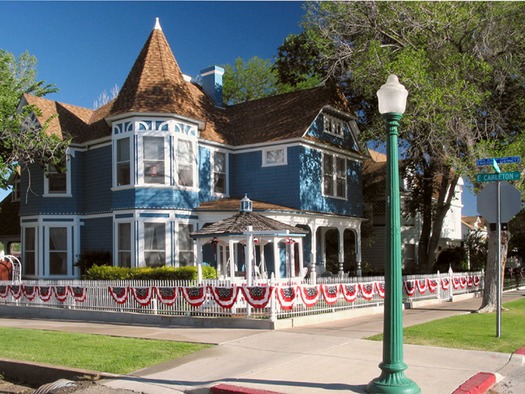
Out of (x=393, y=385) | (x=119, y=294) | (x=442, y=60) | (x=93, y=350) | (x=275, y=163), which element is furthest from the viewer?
(x=275, y=163)

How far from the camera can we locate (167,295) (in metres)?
15.4

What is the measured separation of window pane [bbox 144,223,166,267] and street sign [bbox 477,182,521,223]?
41.7 ft

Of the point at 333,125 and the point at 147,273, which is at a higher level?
the point at 333,125

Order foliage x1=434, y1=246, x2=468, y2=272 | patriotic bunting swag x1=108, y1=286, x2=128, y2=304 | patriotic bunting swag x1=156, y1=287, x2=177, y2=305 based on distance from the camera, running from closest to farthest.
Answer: patriotic bunting swag x1=156, y1=287, x2=177, y2=305, patriotic bunting swag x1=108, y1=286, x2=128, y2=304, foliage x1=434, y1=246, x2=468, y2=272

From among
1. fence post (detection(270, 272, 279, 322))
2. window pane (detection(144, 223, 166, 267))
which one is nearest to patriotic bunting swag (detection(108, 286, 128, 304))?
window pane (detection(144, 223, 166, 267))

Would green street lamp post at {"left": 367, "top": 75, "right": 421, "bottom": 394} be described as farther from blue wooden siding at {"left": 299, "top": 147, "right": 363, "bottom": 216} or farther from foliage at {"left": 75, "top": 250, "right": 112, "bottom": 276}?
foliage at {"left": 75, "top": 250, "right": 112, "bottom": 276}

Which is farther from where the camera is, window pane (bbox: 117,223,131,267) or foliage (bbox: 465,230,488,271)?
foliage (bbox: 465,230,488,271)

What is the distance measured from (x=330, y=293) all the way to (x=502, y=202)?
530 centimetres

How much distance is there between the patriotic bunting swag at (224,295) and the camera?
46.0 ft

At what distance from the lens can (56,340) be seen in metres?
12.2

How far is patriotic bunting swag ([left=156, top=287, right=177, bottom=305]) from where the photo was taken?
15.2 m

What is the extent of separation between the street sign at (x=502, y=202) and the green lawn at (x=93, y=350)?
6267 millimetres

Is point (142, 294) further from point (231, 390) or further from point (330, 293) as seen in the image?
point (231, 390)

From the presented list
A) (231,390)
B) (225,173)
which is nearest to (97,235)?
(225,173)
